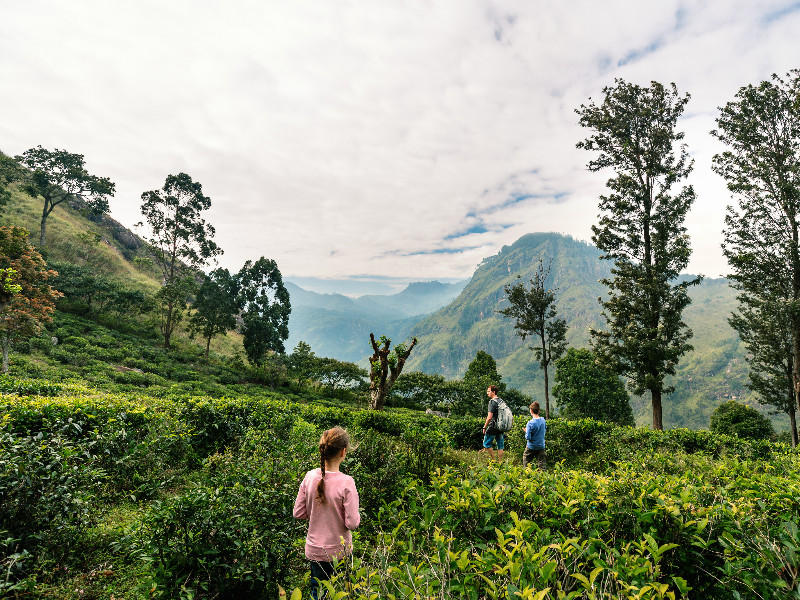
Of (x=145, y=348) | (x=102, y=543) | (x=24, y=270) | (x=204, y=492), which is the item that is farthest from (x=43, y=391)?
(x=145, y=348)

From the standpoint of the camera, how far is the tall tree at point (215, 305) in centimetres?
3288

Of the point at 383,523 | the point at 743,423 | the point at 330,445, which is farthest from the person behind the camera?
the point at 743,423

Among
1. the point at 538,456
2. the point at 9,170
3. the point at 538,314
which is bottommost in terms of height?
the point at 538,456

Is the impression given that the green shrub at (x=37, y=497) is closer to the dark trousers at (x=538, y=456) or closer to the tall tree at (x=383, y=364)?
the dark trousers at (x=538, y=456)

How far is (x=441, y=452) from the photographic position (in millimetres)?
7047

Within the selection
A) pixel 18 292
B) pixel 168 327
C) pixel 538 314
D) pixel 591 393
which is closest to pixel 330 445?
pixel 18 292

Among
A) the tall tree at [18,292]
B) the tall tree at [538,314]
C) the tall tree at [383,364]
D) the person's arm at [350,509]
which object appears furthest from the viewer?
the tall tree at [538,314]

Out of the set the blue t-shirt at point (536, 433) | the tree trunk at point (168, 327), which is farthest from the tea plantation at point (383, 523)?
the tree trunk at point (168, 327)

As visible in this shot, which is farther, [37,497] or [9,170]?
[9,170]

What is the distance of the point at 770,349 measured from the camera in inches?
838

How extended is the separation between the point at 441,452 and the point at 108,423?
6419 millimetres

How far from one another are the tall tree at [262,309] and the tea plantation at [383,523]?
27058mm

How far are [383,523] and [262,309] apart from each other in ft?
110

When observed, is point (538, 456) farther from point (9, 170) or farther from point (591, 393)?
point (9, 170)
